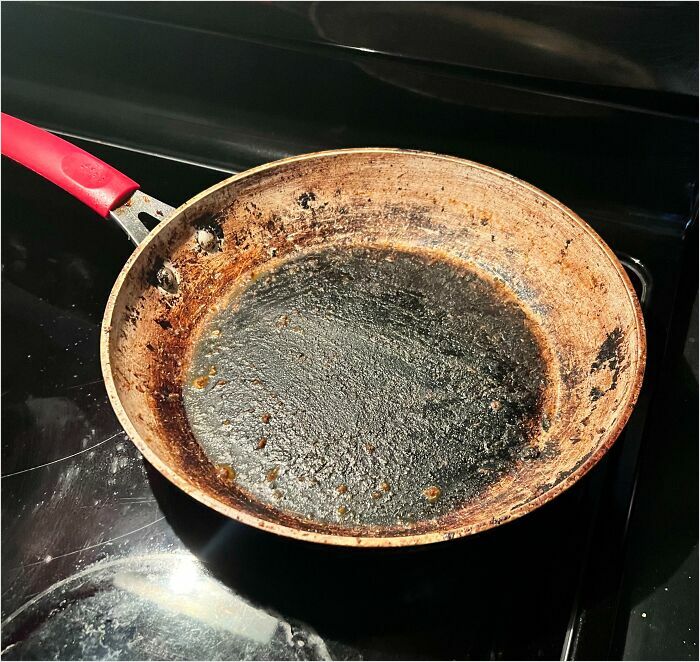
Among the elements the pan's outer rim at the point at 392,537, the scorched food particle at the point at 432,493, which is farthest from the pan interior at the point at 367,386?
the pan's outer rim at the point at 392,537

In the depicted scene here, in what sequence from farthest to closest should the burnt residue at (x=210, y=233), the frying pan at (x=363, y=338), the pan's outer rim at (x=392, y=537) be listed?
the burnt residue at (x=210, y=233)
the frying pan at (x=363, y=338)
the pan's outer rim at (x=392, y=537)

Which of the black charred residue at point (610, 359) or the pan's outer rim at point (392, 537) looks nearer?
the pan's outer rim at point (392, 537)

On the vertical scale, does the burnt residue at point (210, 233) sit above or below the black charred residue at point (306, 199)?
below

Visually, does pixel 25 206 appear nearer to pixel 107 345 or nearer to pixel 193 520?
pixel 107 345

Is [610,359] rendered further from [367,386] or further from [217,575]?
[217,575]

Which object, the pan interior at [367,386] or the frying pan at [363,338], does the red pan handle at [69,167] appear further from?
the pan interior at [367,386]

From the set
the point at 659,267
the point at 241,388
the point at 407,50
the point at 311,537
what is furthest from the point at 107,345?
the point at 659,267

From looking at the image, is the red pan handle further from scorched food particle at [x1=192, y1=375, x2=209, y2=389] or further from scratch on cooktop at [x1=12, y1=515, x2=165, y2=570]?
scratch on cooktop at [x1=12, y1=515, x2=165, y2=570]

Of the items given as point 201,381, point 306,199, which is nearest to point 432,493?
point 201,381
